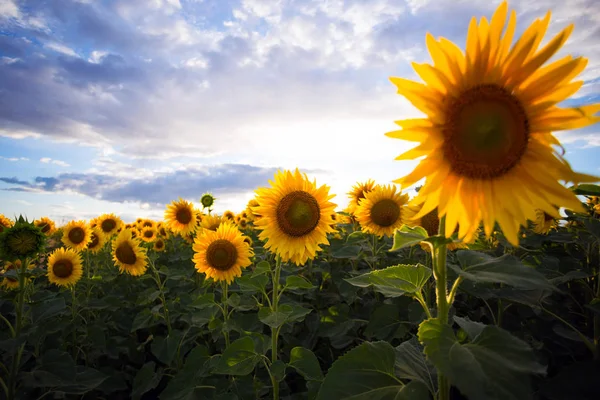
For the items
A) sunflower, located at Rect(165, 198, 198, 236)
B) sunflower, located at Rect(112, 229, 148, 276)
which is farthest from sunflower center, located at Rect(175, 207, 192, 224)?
sunflower, located at Rect(112, 229, 148, 276)

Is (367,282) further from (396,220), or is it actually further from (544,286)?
(396,220)

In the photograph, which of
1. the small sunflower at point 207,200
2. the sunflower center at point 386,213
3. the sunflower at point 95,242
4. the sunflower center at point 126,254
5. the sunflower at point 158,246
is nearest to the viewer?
the sunflower center at point 386,213

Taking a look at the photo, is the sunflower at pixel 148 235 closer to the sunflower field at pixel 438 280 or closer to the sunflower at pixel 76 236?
the sunflower at pixel 76 236

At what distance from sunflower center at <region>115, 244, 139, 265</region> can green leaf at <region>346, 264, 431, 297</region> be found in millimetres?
5780

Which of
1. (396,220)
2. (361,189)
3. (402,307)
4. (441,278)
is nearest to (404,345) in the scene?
(441,278)

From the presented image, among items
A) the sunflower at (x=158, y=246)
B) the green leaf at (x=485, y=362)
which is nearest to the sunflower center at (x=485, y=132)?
the green leaf at (x=485, y=362)

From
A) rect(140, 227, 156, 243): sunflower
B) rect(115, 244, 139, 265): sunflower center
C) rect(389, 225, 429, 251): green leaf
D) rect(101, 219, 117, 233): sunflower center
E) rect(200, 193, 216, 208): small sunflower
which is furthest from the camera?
rect(140, 227, 156, 243): sunflower

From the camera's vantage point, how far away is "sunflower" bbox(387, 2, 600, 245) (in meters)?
1.66

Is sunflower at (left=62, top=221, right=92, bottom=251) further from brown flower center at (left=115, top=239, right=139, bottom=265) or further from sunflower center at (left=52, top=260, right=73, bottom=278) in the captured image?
brown flower center at (left=115, top=239, right=139, bottom=265)

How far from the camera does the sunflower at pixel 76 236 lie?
774cm

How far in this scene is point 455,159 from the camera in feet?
5.80

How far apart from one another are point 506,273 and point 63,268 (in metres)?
6.89

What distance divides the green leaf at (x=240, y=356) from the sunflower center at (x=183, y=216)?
5.84 meters

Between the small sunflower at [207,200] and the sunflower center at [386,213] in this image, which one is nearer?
the sunflower center at [386,213]
